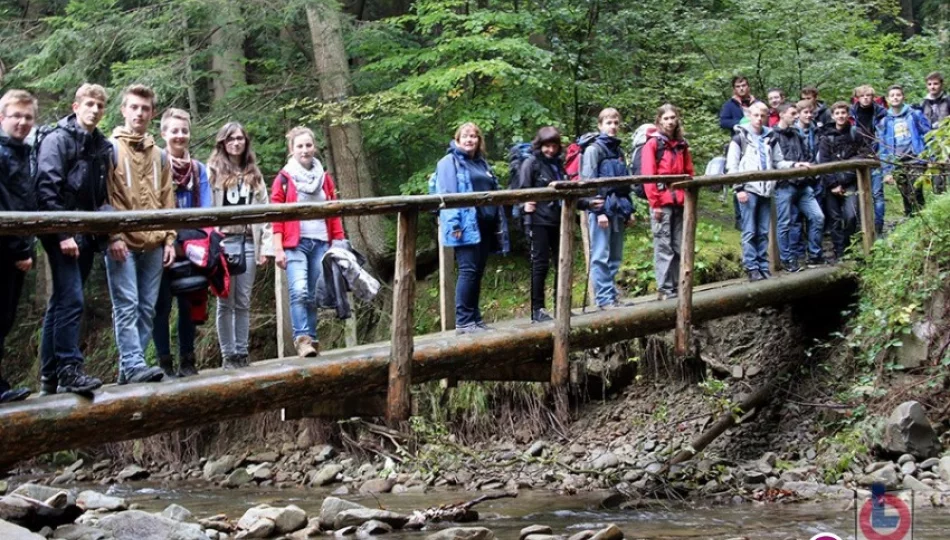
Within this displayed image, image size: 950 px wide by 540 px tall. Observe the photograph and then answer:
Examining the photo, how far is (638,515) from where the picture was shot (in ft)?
28.6

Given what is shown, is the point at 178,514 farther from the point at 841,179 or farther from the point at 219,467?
the point at 841,179

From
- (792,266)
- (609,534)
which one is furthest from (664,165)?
(609,534)

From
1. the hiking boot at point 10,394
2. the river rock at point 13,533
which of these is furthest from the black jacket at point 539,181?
the river rock at point 13,533

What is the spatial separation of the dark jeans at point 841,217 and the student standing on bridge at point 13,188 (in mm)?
9338

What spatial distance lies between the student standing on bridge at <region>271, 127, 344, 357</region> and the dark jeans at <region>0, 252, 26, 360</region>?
6.44 ft

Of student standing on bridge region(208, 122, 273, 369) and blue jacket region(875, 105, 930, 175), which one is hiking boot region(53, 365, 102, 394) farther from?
blue jacket region(875, 105, 930, 175)

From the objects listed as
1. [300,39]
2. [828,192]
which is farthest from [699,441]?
[300,39]

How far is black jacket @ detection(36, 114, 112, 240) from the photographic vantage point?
5.64 meters

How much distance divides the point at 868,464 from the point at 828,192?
386 cm

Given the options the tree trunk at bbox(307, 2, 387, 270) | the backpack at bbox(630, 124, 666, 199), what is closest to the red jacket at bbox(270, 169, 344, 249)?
the backpack at bbox(630, 124, 666, 199)

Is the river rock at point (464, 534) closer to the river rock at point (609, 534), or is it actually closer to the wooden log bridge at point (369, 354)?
the river rock at point (609, 534)

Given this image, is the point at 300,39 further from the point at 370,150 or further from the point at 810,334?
the point at 810,334

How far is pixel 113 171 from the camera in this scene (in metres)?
6.16

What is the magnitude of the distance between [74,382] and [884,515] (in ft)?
19.6
